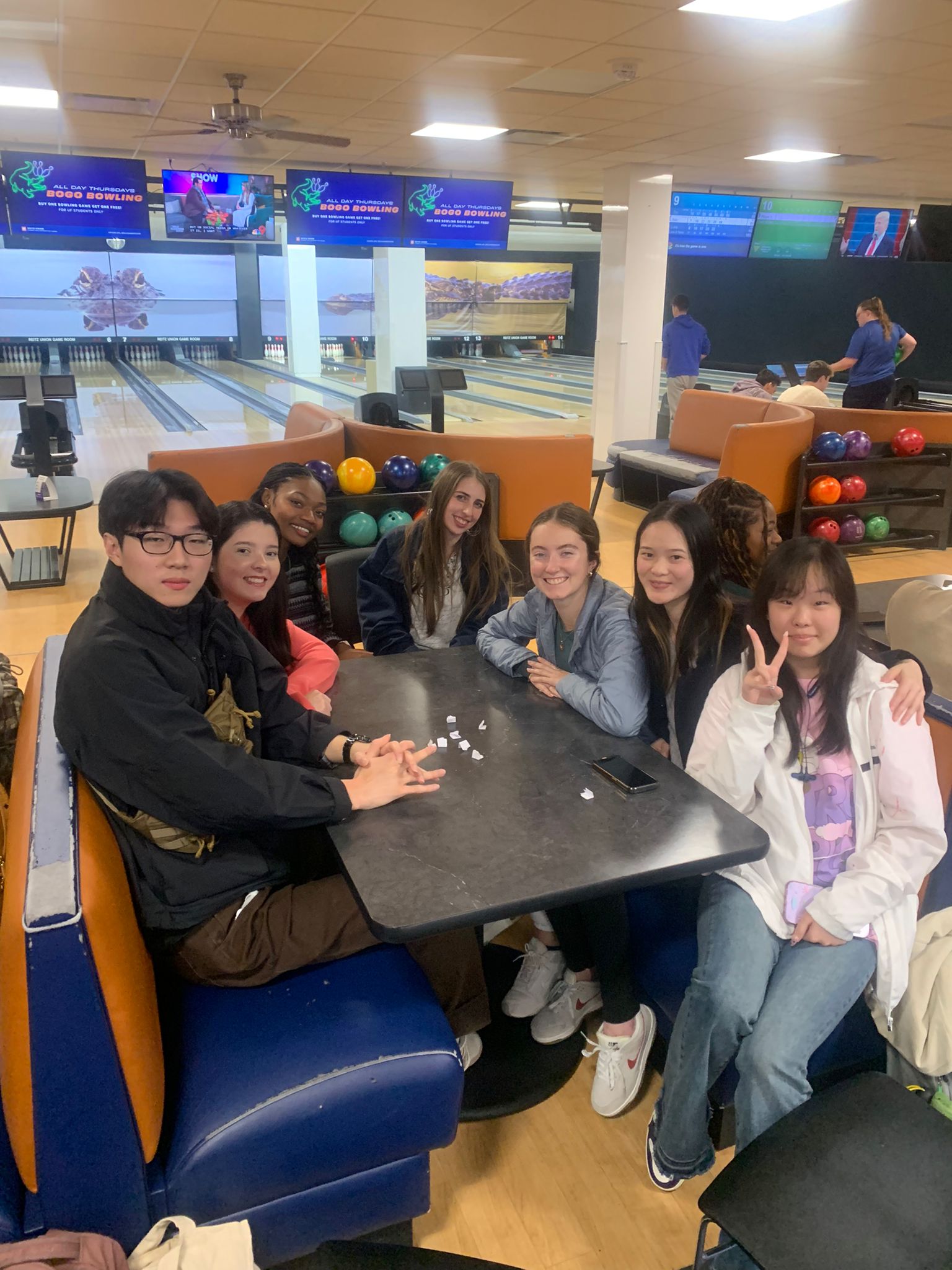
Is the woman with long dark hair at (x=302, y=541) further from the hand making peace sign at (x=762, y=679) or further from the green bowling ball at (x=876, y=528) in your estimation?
the green bowling ball at (x=876, y=528)

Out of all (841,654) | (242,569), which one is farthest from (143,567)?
(841,654)

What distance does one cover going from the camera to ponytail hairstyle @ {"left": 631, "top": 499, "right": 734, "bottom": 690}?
1.75 m

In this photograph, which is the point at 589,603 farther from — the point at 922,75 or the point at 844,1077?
the point at 922,75

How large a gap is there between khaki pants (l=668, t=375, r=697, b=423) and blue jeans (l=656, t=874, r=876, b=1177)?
22.9 ft

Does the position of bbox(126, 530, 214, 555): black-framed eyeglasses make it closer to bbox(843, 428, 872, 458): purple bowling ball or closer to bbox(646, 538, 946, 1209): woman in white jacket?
bbox(646, 538, 946, 1209): woman in white jacket

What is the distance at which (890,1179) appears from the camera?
1.09 metres

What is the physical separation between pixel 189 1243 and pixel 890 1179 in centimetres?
85

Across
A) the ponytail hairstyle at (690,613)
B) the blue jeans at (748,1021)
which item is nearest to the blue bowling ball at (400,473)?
the ponytail hairstyle at (690,613)

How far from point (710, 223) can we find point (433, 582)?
6.87 metres

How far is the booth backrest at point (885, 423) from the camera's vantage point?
18.0 feet

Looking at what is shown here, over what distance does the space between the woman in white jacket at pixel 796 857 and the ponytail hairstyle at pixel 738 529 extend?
615 millimetres

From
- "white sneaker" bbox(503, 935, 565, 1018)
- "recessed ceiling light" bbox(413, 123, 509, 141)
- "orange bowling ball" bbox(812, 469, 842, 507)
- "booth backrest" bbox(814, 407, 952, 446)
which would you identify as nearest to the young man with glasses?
"white sneaker" bbox(503, 935, 565, 1018)

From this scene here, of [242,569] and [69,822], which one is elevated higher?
[242,569]

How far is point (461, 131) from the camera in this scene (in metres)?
5.72
